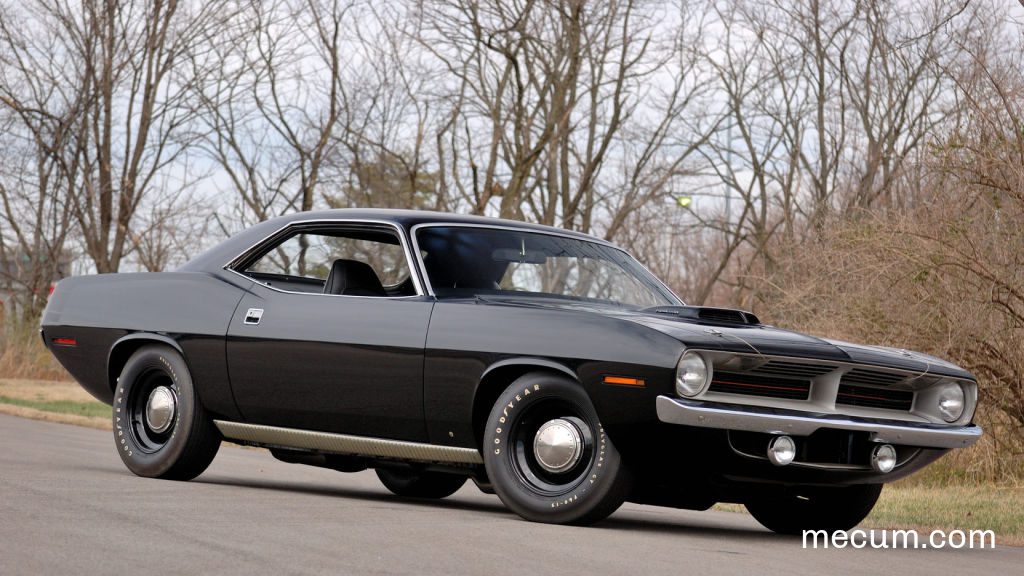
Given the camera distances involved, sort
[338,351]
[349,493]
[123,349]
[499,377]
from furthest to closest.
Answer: [123,349]
[349,493]
[338,351]
[499,377]

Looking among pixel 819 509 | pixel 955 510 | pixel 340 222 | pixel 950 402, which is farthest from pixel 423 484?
pixel 955 510

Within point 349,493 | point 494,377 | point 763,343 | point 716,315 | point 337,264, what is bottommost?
point 349,493

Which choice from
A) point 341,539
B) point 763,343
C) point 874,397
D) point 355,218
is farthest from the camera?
point 355,218

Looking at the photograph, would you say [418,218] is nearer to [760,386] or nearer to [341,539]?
[760,386]

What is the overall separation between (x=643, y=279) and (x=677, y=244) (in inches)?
1280

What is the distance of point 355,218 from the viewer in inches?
331

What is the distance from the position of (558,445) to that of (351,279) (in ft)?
5.78

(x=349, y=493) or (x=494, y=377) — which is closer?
(x=494, y=377)

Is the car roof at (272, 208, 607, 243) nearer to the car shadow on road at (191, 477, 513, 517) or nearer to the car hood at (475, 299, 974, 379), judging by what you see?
the car hood at (475, 299, 974, 379)

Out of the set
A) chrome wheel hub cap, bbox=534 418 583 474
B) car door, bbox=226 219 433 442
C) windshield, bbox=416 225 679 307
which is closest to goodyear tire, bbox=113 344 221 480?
car door, bbox=226 219 433 442

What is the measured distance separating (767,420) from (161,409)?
3.83 m

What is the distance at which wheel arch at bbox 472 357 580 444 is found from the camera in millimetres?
6789

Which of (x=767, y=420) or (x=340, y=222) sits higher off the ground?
(x=340, y=222)

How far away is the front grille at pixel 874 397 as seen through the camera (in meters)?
6.81
